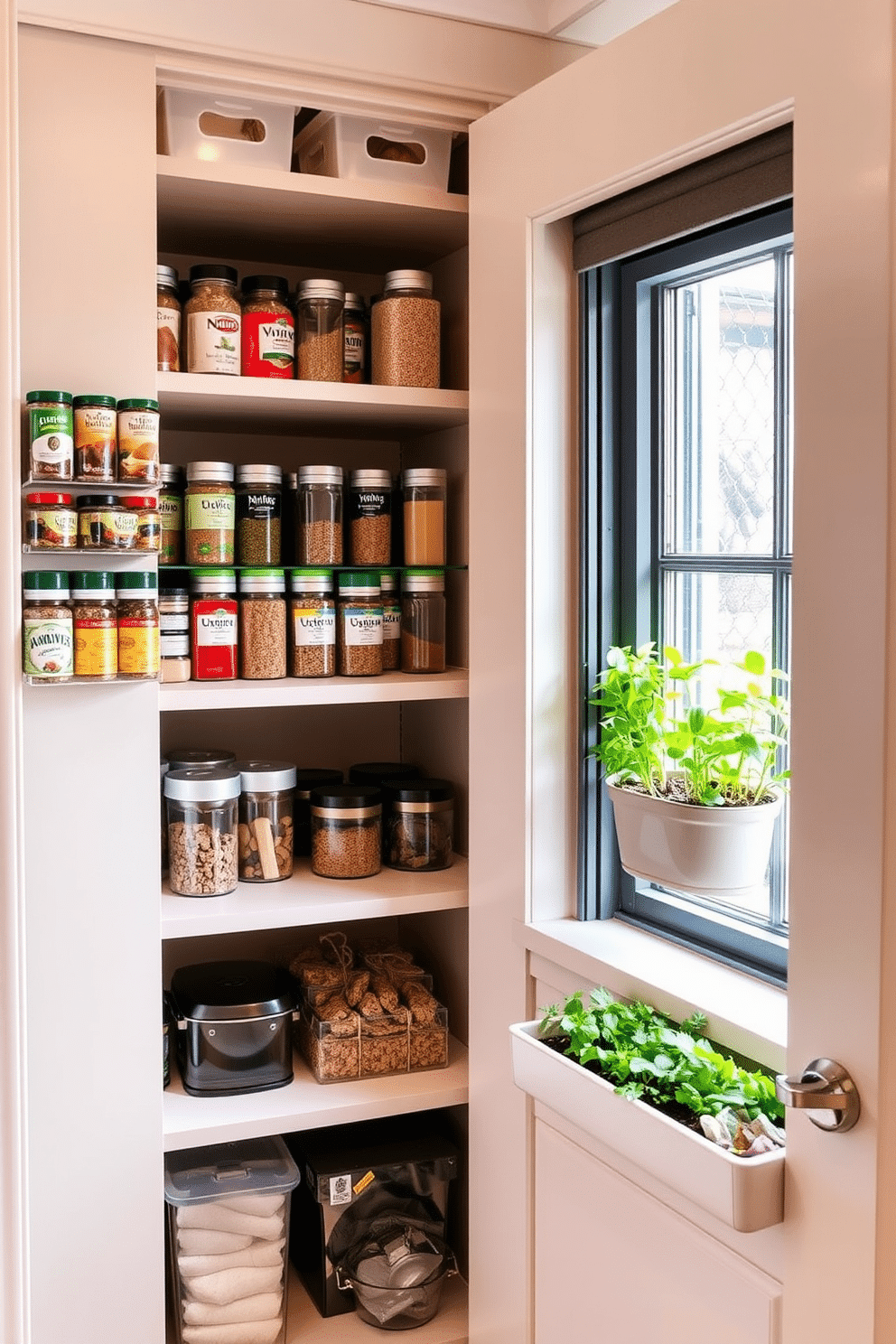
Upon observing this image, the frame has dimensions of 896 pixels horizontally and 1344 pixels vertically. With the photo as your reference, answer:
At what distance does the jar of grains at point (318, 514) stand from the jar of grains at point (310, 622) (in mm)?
39

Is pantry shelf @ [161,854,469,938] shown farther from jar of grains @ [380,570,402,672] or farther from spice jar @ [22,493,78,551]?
spice jar @ [22,493,78,551]

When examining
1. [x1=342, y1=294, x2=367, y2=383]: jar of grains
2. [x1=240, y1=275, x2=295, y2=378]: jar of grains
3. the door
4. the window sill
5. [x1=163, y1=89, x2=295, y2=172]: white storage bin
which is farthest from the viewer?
[x1=342, y1=294, x2=367, y2=383]: jar of grains

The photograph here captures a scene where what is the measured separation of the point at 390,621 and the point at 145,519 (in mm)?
509

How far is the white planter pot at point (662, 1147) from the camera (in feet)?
4.14

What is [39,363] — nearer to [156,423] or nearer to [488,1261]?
[156,423]

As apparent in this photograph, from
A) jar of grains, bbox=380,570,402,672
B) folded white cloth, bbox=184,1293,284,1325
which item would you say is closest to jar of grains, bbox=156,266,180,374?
→ jar of grains, bbox=380,570,402,672

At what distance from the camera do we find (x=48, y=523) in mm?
1660

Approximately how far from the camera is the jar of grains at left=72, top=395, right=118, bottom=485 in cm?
168

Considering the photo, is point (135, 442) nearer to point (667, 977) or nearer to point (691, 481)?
point (691, 481)

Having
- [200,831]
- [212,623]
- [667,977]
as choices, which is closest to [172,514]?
[212,623]

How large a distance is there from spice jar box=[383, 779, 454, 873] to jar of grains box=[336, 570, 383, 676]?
0.24m

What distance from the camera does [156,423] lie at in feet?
5.76

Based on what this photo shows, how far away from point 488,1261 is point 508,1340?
116 mm

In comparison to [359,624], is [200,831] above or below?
below
